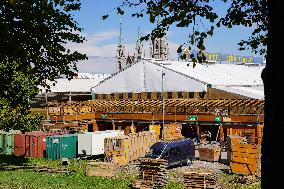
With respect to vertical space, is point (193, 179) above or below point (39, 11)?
below

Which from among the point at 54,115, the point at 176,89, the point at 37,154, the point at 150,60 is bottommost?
the point at 37,154

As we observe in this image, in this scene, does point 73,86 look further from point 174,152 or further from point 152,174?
point 152,174

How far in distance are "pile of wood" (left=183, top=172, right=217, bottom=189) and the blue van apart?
5967 mm

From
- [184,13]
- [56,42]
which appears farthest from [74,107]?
[184,13]

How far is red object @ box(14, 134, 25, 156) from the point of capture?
38.1m

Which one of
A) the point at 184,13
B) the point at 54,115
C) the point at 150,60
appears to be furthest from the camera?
the point at 150,60

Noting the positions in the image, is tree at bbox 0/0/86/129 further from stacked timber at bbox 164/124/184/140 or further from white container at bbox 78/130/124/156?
stacked timber at bbox 164/124/184/140

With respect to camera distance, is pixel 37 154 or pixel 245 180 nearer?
pixel 245 180

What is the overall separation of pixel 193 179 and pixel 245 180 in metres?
3.83

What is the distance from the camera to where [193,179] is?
2292 centimetres

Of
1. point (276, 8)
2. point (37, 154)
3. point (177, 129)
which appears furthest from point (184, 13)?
point (177, 129)

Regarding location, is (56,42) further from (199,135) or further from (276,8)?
(199,135)

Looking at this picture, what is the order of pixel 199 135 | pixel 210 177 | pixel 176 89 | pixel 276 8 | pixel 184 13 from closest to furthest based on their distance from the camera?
pixel 276 8 → pixel 184 13 → pixel 210 177 → pixel 199 135 → pixel 176 89

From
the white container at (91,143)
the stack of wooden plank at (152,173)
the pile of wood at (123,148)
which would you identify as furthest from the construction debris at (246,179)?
the white container at (91,143)
